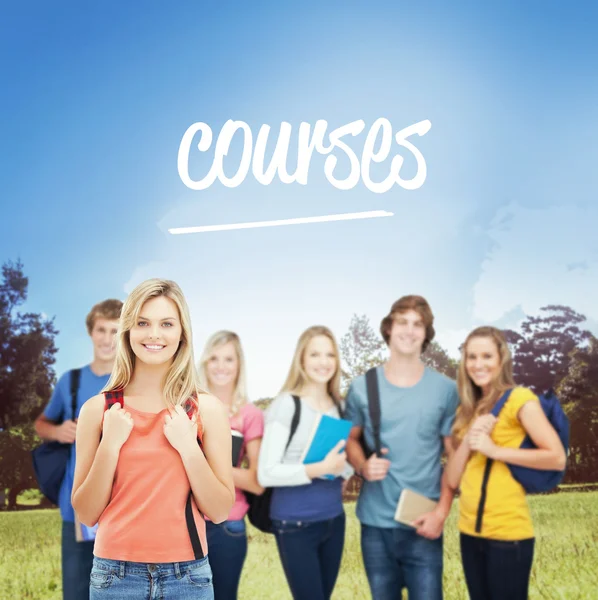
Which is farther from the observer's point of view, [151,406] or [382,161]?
[382,161]

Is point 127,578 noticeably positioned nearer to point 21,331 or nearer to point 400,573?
point 400,573

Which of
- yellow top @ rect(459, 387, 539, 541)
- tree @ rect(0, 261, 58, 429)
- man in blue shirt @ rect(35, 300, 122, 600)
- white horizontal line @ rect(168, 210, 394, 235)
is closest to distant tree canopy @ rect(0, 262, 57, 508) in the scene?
tree @ rect(0, 261, 58, 429)

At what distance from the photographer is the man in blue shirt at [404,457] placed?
2955 millimetres

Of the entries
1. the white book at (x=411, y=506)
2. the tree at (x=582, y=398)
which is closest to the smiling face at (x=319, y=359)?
the white book at (x=411, y=506)

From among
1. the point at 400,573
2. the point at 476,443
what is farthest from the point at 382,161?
the point at 400,573

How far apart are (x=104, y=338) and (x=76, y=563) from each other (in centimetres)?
107

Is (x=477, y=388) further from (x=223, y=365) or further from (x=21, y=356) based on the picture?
(x=21, y=356)

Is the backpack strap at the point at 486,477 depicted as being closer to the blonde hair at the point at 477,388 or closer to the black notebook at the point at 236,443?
the blonde hair at the point at 477,388

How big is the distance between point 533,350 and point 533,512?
1.09 metres

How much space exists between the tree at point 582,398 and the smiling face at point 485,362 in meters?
2.07

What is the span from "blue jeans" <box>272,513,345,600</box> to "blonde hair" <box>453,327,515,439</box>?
72 centimetres

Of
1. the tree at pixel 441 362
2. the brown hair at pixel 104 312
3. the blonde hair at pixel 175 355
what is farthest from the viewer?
the tree at pixel 441 362

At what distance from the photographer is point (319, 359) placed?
302 cm

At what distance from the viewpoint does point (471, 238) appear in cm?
504
